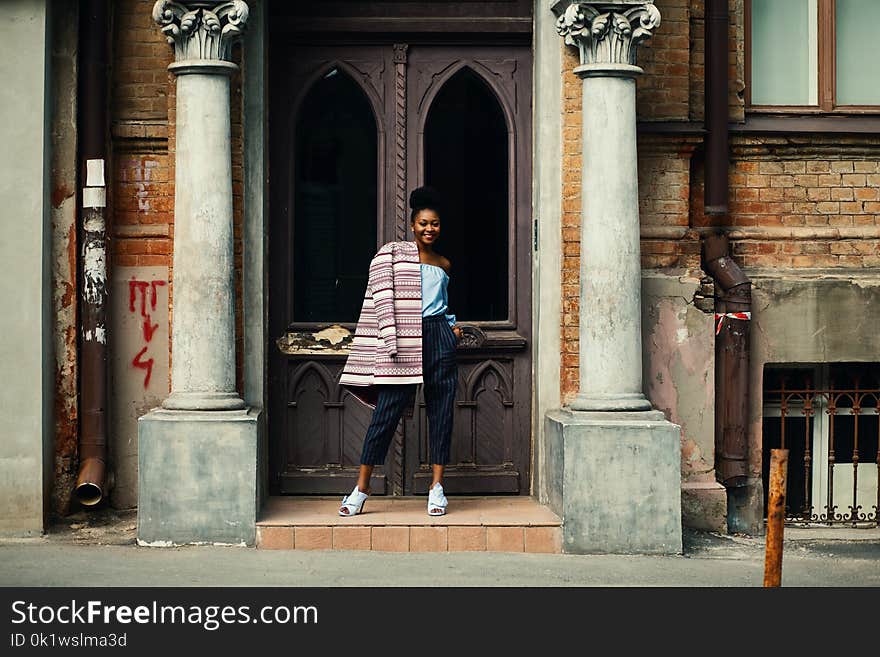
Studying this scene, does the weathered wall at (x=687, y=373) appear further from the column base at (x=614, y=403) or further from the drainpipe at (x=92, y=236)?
the drainpipe at (x=92, y=236)

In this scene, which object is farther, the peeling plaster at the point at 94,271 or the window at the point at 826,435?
the window at the point at 826,435

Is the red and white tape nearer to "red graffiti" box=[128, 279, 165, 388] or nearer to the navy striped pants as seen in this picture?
the navy striped pants

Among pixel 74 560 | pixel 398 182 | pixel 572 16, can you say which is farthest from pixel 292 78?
pixel 74 560

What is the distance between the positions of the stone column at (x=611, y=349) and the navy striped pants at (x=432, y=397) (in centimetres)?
69

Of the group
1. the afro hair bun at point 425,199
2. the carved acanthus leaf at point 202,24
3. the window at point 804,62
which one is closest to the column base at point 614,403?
the afro hair bun at point 425,199

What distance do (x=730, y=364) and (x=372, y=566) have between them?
304cm

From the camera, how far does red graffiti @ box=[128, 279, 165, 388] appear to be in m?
9.99

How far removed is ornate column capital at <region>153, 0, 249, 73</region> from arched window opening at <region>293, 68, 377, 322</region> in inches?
42.7

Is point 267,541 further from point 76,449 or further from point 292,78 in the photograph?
point 292,78

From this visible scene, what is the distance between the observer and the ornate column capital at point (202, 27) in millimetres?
Result: 9102

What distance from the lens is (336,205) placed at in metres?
10.1

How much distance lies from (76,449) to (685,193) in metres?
4.29

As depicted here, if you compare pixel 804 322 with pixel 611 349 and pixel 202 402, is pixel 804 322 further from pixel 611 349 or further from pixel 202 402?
pixel 202 402

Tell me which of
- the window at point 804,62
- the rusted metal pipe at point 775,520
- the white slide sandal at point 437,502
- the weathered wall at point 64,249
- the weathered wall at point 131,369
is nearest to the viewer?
the rusted metal pipe at point 775,520
